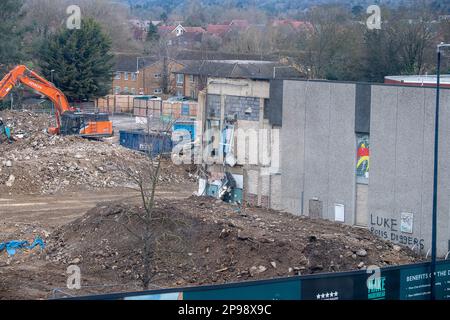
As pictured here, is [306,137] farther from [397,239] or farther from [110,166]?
[110,166]

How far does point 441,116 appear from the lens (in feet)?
64.3

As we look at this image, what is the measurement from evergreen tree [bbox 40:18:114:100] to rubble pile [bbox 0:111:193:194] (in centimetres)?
1375

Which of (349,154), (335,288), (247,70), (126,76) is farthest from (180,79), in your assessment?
(335,288)

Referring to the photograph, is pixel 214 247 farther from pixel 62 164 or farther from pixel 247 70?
pixel 247 70

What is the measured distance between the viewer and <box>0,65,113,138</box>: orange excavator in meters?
36.9

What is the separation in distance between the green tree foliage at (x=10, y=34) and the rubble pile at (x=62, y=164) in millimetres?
14051

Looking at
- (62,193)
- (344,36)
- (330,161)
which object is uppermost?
(344,36)

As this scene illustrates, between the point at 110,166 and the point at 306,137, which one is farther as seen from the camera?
the point at 110,166

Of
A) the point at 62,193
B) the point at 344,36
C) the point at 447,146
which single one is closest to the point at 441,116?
the point at 447,146

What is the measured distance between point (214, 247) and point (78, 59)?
114 feet

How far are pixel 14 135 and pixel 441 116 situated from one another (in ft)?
80.1

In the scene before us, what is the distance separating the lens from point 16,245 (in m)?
21.1

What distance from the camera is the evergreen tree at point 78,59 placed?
50.0 m

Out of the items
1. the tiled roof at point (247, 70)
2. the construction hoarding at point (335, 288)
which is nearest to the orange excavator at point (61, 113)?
the tiled roof at point (247, 70)
